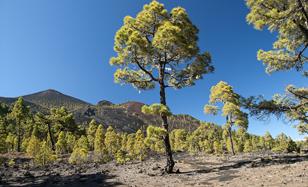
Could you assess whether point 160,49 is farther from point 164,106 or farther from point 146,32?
point 164,106

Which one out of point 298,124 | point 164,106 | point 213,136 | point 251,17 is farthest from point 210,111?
point 213,136

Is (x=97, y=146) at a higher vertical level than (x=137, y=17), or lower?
lower

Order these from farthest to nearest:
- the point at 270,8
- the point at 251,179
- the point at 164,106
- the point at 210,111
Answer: the point at 210,111, the point at 164,106, the point at 270,8, the point at 251,179

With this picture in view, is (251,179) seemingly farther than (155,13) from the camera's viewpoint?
No

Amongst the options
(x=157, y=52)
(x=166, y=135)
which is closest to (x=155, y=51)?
(x=157, y=52)

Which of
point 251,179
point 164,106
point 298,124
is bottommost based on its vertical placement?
point 251,179

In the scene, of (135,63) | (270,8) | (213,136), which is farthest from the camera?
(213,136)

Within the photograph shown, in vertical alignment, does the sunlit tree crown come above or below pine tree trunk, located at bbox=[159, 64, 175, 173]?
above

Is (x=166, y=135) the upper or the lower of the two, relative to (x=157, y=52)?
lower

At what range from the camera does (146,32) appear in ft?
66.5

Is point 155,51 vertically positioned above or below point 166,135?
above

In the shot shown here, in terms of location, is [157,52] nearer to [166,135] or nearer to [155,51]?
[155,51]

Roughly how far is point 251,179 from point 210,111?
29156mm

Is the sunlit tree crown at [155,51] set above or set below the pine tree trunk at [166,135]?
above
